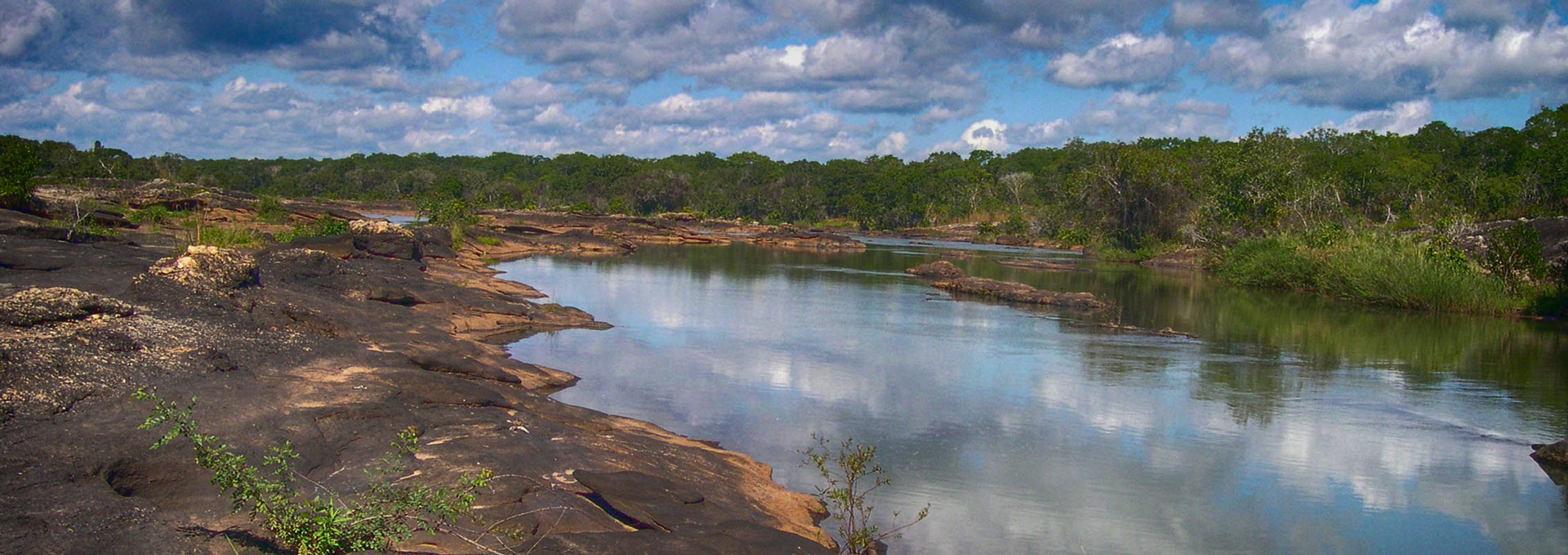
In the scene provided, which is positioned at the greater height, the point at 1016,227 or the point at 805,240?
the point at 1016,227

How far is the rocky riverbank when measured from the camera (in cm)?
618

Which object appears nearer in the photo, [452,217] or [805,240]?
[452,217]

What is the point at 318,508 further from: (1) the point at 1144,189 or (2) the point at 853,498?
(1) the point at 1144,189

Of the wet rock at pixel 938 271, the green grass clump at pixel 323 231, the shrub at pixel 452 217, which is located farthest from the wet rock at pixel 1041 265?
the green grass clump at pixel 323 231

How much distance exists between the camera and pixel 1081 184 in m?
57.8

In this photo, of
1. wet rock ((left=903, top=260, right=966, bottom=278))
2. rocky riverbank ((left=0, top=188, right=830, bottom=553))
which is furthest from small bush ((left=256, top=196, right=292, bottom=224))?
wet rock ((left=903, top=260, right=966, bottom=278))

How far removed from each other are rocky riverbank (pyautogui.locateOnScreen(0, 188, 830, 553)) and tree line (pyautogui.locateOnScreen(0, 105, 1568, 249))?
45.2 feet

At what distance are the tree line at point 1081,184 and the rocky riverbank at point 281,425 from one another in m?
13.8

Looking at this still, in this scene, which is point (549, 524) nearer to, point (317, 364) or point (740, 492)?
point (740, 492)

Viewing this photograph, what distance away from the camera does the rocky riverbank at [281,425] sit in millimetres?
6180

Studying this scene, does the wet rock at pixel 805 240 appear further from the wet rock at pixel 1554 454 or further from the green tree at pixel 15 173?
the wet rock at pixel 1554 454

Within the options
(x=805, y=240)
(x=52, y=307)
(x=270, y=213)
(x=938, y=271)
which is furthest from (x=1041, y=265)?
(x=52, y=307)

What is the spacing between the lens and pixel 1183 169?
5494cm

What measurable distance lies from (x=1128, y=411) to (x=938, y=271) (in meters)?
23.0
